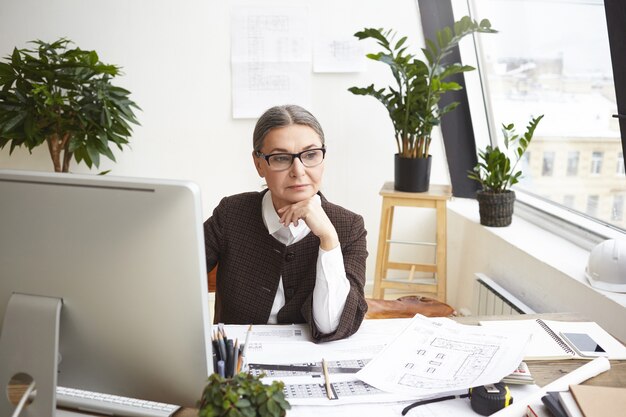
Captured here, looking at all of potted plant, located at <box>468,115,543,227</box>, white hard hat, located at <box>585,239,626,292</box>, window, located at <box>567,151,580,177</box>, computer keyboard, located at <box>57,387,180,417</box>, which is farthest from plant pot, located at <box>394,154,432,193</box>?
computer keyboard, located at <box>57,387,180,417</box>

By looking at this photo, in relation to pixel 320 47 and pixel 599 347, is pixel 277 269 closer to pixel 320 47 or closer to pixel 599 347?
pixel 599 347

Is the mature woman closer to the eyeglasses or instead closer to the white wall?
the eyeglasses

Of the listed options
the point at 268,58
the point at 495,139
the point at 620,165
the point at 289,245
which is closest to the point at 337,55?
the point at 268,58

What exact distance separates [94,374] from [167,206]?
0.35 meters

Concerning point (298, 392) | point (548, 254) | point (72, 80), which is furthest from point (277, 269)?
point (72, 80)

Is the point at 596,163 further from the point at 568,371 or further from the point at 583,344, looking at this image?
the point at 568,371

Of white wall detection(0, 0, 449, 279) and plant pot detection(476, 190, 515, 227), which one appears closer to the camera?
plant pot detection(476, 190, 515, 227)

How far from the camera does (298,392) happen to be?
1.32 m

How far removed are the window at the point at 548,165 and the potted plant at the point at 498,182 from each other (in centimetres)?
23

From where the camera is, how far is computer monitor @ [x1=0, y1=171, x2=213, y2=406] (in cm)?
95

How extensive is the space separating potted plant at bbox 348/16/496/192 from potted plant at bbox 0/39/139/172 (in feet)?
4.52

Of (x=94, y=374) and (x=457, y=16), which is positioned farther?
(x=457, y=16)

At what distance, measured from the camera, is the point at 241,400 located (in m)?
0.93

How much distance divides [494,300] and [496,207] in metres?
0.48
